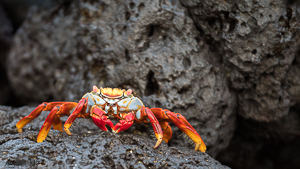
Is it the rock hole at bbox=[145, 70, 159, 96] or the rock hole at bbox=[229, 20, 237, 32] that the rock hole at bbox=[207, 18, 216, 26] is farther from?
the rock hole at bbox=[145, 70, 159, 96]

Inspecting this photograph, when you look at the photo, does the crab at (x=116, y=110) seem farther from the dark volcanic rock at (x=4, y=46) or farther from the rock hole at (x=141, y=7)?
the dark volcanic rock at (x=4, y=46)

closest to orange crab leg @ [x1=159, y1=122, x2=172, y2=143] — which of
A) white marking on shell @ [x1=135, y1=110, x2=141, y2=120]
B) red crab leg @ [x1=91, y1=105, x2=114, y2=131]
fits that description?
white marking on shell @ [x1=135, y1=110, x2=141, y2=120]

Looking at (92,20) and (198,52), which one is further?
(92,20)

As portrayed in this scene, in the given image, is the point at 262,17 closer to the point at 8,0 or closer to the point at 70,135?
the point at 70,135

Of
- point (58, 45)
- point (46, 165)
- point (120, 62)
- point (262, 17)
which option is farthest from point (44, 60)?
point (262, 17)

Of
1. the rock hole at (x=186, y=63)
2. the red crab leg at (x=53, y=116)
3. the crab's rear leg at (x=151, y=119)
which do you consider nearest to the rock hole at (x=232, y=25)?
the rock hole at (x=186, y=63)

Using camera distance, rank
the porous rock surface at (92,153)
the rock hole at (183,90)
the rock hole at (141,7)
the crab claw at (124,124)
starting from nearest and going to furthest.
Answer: the porous rock surface at (92,153) < the crab claw at (124,124) < the rock hole at (183,90) < the rock hole at (141,7)
